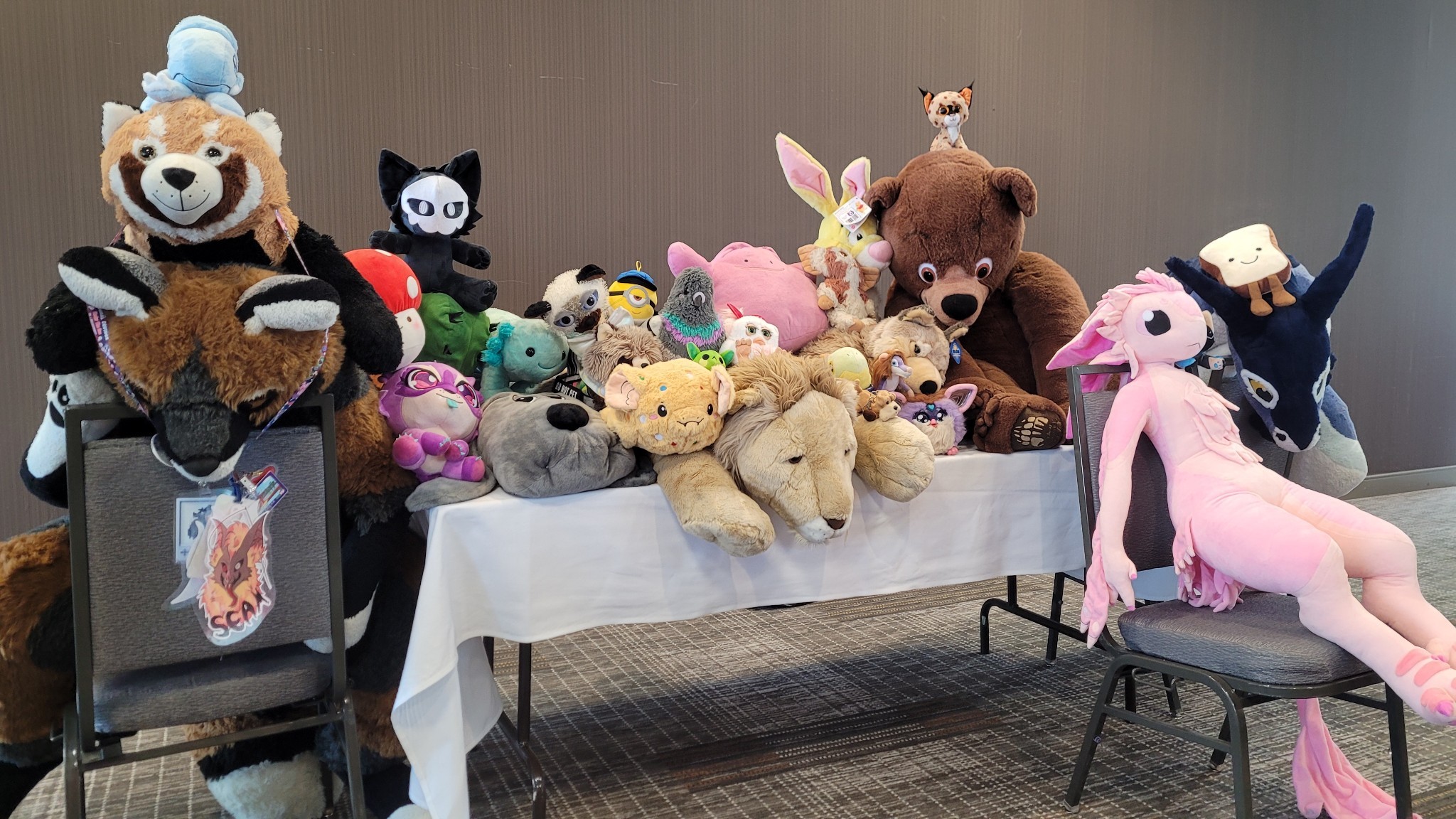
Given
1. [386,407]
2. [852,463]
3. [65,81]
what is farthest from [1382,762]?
[65,81]

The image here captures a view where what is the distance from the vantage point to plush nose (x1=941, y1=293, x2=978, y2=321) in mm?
2270

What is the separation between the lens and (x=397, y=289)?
1.84 m

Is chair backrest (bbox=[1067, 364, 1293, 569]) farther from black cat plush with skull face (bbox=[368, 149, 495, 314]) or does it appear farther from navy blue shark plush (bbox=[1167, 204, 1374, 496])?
black cat plush with skull face (bbox=[368, 149, 495, 314])

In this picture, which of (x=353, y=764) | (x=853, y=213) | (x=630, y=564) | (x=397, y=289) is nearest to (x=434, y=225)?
(x=397, y=289)

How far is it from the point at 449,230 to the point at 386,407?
1.78ft

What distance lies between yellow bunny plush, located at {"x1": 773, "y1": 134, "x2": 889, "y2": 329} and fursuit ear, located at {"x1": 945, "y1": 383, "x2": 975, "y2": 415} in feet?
0.92

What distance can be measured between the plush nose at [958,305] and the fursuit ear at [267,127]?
4.65 ft

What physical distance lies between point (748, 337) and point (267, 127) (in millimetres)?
950

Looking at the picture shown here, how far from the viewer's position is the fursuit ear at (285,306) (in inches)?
56.3

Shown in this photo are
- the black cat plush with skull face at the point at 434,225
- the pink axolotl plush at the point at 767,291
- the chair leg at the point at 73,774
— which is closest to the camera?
the chair leg at the point at 73,774

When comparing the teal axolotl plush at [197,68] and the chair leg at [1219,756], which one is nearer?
the teal axolotl plush at [197,68]

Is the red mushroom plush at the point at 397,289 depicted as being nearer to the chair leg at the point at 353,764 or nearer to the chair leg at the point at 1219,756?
the chair leg at the point at 353,764

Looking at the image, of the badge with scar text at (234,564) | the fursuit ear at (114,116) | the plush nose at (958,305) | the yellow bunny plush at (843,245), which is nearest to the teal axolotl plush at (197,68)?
the fursuit ear at (114,116)

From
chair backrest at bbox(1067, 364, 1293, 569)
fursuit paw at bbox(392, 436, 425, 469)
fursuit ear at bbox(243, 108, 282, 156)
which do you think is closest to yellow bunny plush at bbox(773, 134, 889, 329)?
chair backrest at bbox(1067, 364, 1293, 569)
